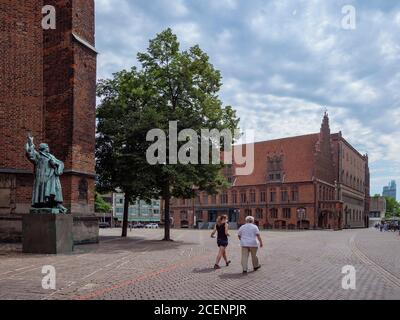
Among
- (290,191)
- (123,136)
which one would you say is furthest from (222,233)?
(290,191)

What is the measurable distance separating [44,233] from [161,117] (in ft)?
36.7

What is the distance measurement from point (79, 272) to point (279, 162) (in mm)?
67214

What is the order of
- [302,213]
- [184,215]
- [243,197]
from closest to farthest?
[302,213], [243,197], [184,215]

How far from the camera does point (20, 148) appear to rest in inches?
781

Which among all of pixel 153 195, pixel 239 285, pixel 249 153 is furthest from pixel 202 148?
pixel 249 153

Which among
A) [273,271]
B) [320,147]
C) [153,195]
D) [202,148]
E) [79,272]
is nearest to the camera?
[79,272]

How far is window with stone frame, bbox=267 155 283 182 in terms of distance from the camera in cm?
7614

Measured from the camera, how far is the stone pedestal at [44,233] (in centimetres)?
1540

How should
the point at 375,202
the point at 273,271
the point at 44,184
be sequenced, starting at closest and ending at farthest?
the point at 273,271
the point at 44,184
the point at 375,202

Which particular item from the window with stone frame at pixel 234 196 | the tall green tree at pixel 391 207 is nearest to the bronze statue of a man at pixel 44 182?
the window with stone frame at pixel 234 196

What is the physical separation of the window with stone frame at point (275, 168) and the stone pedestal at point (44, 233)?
62456mm

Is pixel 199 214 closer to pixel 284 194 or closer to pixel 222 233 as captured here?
pixel 284 194

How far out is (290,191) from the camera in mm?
73000
